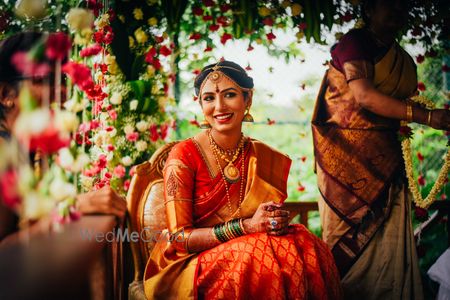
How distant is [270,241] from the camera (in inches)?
79.3

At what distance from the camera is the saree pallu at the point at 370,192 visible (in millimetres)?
2745

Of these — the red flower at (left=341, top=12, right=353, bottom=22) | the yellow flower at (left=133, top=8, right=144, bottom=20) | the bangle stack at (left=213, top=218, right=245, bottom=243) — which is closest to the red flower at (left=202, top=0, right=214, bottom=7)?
the yellow flower at (left=133, top=8, right=144, bottom=20)

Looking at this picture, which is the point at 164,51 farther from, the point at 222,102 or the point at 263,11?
the point at 222,102

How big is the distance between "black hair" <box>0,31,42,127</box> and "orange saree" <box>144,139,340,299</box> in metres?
1.03

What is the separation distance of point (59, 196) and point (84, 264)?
0.27m

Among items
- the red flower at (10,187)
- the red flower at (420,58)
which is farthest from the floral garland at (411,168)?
the red flower at (10,187)

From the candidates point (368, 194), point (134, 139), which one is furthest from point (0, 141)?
point (368, 194)

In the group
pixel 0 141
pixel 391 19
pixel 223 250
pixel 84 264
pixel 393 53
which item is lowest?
pixel 223 250

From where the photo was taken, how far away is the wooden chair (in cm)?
245

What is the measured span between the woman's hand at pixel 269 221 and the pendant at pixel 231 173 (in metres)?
0.33

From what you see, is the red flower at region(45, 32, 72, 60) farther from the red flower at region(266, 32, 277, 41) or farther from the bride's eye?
the red flower at region(266, 32, 277, 41)

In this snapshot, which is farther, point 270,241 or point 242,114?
point 242,114

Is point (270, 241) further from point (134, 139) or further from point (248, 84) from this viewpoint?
point (134, 139)

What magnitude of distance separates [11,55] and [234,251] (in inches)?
47.8
